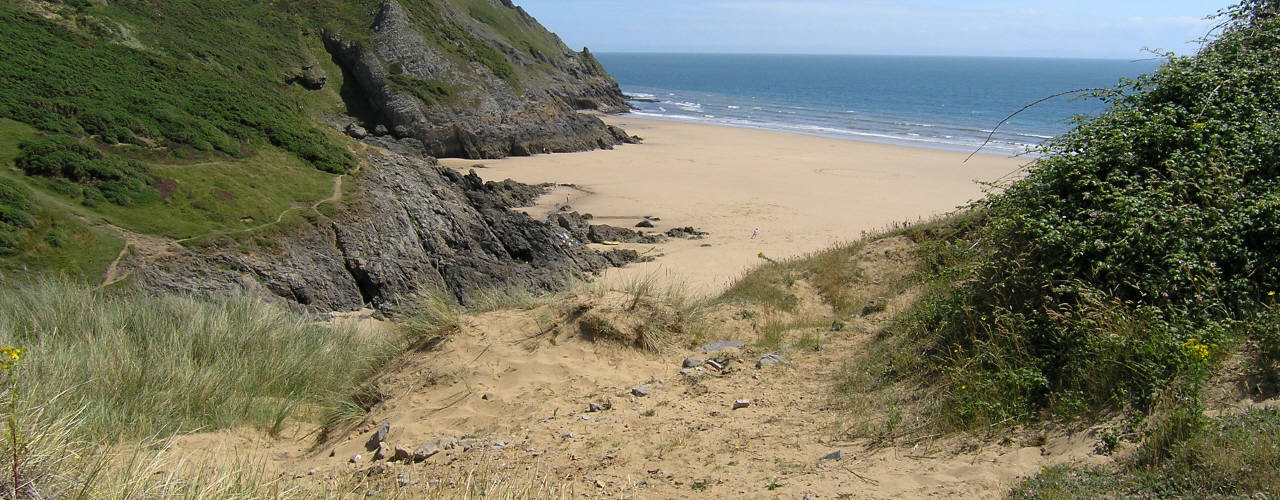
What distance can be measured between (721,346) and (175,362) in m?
4.65

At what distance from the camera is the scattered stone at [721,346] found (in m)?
6.86

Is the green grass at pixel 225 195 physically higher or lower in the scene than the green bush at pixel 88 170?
lower

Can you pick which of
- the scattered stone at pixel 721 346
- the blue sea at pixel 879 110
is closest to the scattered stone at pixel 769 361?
the scattered stone at pixel 721 346

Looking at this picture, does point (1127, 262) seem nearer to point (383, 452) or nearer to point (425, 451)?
point (425, 451)

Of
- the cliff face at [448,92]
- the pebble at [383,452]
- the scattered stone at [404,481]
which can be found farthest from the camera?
the cliff face at [448,92]

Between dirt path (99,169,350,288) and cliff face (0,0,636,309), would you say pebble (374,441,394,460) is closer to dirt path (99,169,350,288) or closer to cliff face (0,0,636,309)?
cliff face (0,0,636,309)

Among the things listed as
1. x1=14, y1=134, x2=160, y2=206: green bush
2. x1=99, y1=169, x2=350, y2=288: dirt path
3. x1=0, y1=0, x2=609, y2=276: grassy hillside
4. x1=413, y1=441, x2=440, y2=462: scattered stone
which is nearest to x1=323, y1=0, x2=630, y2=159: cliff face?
x1=0, y1=0, x2=609, y2=276: grassy hillside

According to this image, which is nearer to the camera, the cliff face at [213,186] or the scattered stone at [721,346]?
the scattered stone at [721,346]

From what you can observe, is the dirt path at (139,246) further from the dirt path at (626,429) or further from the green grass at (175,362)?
the dirt path at (626,429)

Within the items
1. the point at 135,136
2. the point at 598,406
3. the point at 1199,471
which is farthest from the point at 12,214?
the point at 1199,471

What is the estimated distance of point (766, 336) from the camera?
7180 millimetres

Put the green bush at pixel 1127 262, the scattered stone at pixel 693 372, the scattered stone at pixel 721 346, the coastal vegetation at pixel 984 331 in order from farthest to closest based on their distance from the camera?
the scattered stone at pixel 721 346 → the scattered stone at pixel 693 372 → the green bush at pixel 1127 262 → the coastal vegetation at pixel 984 331

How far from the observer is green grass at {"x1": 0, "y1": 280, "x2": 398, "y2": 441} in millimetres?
5402

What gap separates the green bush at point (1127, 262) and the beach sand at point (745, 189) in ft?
28.1
